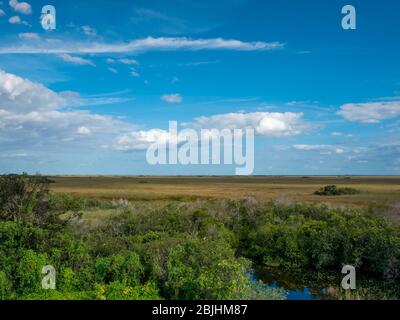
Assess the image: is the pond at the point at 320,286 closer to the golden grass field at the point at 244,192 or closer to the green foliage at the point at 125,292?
the green foliage at the point at 125,292

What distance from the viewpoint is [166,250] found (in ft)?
64.3

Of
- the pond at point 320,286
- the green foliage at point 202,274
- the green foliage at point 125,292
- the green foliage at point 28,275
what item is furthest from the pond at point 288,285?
the green foliage at point 28,275

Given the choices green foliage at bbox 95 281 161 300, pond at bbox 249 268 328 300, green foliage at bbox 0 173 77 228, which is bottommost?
pond at bbox 249 268 328 300

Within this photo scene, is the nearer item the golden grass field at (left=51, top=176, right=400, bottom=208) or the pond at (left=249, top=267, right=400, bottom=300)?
the pond at (left=249, top=267, right=400, bottom=300)

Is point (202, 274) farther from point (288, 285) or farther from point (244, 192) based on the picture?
point (244, 192)

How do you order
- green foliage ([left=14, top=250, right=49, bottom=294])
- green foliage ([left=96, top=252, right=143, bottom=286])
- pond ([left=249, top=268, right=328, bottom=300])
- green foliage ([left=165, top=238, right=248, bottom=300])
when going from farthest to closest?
pond ([left=249, top=268, right=328, bottom=300]) < green foliage ([left=96, top=252, right=143, bottom=286]) < green foliage ([left=14, top=250, right=49, bottom=294]) < green foliage ([left=165, top=238, right=248, bottom=300])

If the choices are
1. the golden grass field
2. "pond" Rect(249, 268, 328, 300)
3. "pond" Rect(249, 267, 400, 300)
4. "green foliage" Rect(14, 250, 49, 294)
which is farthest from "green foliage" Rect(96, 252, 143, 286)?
the golden grass field

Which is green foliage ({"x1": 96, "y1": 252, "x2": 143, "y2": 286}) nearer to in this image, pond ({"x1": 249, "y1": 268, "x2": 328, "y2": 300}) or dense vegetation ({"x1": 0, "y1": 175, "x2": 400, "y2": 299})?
dense vegetation ({"x1": 0, "y1": 175, "x2": 400, "y2": 299})

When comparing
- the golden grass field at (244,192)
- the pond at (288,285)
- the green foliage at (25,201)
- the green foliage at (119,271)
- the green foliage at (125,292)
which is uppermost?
the green foliage at (25,201)

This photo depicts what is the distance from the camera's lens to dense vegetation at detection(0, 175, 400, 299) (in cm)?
1522

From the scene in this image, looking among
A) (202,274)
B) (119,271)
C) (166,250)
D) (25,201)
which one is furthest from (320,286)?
(25,201)

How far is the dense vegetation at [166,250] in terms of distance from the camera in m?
15.2

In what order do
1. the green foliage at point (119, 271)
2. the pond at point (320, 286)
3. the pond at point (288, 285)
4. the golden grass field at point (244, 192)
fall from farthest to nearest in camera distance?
the golden grass field at point (244, 192), the pond at point (288, 285), the pond at point (320, 286), the green foliage at point (119, 271)
